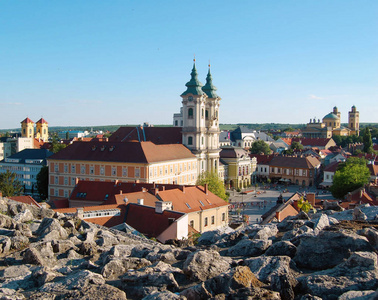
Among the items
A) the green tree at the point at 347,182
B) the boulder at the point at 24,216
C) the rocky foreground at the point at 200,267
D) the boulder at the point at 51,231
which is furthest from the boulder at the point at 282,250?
the green tree at the point at 347,182

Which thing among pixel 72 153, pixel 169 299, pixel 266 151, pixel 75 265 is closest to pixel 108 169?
pixel 72 153

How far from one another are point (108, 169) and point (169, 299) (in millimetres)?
55330

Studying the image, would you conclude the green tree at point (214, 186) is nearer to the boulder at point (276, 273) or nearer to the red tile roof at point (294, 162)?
the red tile roof at point (294, 162)

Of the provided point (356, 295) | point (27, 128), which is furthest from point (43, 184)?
point (27, 128)

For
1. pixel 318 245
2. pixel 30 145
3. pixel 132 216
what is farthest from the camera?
pixel 30 145

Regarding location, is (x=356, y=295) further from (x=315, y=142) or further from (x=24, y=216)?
(x=315, y=142)

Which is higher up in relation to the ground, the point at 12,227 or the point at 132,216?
the point at 12,227

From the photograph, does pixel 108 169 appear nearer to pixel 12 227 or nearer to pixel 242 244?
pixel 12 227

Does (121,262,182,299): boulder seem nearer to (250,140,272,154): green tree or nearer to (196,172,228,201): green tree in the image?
(196,172,228,201): green tree

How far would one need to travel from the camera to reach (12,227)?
A: 13906 millimetres

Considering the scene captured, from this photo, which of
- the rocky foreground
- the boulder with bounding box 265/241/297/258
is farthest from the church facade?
the boulder with bounding box 265/241/297/258

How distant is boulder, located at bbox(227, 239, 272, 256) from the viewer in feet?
34.9

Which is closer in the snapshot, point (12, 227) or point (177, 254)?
point (177, 254)

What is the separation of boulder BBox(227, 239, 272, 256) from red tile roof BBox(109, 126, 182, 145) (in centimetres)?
6478
